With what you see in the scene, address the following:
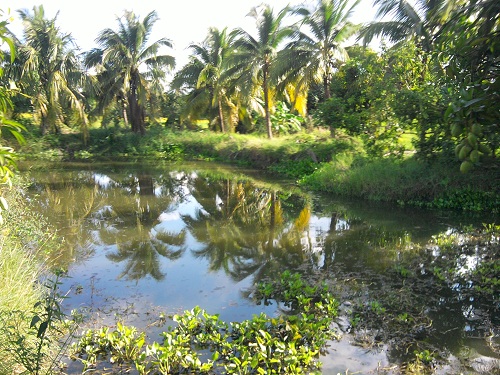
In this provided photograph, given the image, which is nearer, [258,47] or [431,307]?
[431,307]

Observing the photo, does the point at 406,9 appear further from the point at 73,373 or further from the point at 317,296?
the point at 73,373

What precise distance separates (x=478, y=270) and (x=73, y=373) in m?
5.51

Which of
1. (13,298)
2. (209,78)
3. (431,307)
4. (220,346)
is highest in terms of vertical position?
(209,78)

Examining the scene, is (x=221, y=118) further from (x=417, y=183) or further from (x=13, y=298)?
(x=13, y=298)

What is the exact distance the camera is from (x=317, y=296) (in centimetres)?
619

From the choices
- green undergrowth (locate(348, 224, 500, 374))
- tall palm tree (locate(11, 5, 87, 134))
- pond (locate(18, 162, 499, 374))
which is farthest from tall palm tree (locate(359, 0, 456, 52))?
tall palm tree (locate(11, 5, 87, 134))

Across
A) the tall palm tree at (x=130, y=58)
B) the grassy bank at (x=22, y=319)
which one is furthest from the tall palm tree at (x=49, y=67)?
the grassy bank at (x=22, y=319)

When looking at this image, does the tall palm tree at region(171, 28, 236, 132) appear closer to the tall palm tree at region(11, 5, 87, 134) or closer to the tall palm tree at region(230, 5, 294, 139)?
the tall palm tree at region(230, 5, 294, 139)

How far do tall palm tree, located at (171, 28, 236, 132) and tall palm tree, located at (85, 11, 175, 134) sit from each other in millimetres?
1272

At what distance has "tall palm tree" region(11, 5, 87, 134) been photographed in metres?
26.5

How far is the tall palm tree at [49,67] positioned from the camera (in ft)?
87.0

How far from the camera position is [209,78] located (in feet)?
88.3

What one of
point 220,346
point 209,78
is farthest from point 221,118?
point 220,346

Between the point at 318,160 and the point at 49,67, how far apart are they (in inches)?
721
